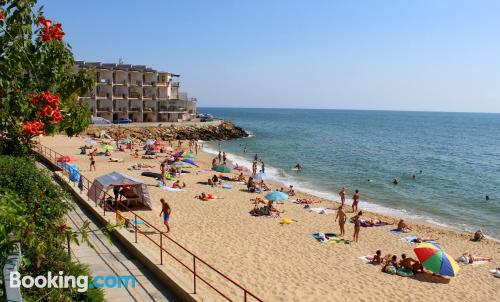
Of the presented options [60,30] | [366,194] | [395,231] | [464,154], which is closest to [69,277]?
[60,30]

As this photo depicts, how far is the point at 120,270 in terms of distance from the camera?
918 cm

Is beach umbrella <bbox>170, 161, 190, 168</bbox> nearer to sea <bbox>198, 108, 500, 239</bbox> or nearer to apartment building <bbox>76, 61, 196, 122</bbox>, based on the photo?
sea <bbox>198, 108, 500, 239</bbox>

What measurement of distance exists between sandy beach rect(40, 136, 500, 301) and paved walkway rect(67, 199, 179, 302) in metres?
3.45

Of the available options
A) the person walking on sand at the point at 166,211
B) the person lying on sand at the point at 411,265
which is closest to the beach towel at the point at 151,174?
the person walking on sand at the point at 166,211

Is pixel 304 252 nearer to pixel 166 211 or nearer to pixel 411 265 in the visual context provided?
pixel 411 265

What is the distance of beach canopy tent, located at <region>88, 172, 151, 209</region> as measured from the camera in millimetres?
15344

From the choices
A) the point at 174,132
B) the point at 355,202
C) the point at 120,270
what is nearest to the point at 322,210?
the point at 355,202

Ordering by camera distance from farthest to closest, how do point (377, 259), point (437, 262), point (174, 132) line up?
1. point (174, 132)
2. point (377, 259)
3. point (437, 262)

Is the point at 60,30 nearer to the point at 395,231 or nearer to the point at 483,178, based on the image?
the point at 395,231

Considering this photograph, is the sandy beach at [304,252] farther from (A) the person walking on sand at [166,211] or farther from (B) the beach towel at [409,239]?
(A) the person walking on sand at [166,211]

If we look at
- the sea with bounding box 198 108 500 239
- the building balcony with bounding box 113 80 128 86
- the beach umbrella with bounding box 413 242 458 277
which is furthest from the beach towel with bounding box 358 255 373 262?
the building balcony with bounding box 113 80 128 86

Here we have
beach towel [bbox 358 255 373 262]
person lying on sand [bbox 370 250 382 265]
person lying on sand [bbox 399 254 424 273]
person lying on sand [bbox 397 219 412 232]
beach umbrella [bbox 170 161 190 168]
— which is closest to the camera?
person lying on sand [bbox 399 254 424 273]

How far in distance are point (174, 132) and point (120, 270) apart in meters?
58.3

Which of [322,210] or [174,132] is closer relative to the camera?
[322,210]
